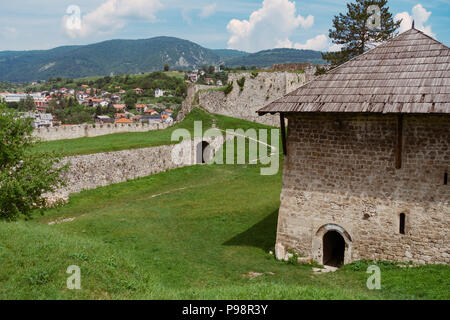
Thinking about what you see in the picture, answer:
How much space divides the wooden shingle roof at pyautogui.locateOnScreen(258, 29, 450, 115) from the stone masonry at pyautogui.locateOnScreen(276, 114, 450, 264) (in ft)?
1.72

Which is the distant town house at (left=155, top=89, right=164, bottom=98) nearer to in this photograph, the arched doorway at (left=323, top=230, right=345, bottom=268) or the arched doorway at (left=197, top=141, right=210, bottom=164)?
the arched doorway at (left=197, top=141, right=210, bottom=164)

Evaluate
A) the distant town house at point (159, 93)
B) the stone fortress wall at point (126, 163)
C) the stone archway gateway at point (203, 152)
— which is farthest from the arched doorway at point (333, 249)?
the distant town house at point (159, 93)

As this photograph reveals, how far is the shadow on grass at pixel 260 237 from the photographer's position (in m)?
13.6

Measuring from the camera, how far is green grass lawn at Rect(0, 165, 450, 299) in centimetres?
809

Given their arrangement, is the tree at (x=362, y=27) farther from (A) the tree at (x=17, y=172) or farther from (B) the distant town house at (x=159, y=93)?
(B) the distant town house at (x=159, y=93)

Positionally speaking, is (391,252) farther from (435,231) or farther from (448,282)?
(448,282)

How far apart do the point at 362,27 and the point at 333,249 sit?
Answer: 62.7ft

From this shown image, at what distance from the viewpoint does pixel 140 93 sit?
467 ft

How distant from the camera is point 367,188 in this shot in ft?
36.3

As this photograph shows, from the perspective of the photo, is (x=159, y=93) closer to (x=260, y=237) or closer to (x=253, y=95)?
(x=253, y=95)

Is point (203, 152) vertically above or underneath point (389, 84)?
underneath

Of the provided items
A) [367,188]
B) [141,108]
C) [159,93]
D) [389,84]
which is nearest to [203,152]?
[367,188]

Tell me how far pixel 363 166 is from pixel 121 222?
1026 centimetres
